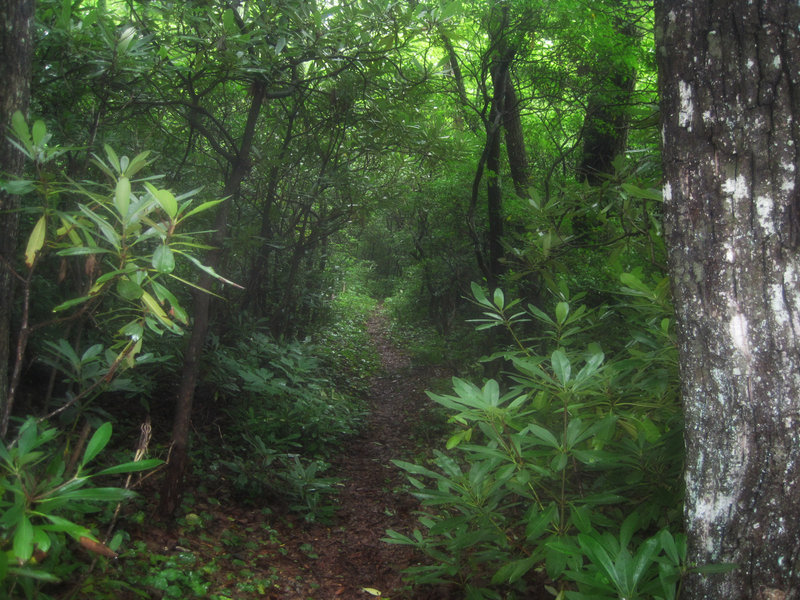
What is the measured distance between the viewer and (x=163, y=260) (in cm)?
167

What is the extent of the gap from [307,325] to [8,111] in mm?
7529

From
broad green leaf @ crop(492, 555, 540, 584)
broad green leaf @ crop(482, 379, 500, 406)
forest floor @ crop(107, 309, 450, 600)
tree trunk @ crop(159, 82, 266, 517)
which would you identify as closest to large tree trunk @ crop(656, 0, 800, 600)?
broad green leaf @ crop(492, 555, 540, 584)

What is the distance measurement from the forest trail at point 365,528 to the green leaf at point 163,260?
183cm

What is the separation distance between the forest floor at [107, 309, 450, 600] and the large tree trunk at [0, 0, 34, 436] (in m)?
1.46

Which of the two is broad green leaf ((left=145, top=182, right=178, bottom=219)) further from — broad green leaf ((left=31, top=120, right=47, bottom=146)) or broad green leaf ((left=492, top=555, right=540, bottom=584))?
broad green leaf ((left=492, top=555, right=540, bottom=584))

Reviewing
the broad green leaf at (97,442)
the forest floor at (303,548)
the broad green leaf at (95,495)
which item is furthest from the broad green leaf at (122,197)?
the forest floor at (303,548)

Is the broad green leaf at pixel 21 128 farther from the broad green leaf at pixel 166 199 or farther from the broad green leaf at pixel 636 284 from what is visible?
the broad green leaf at pixel 636 284

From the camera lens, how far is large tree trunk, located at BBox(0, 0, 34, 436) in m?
1.91

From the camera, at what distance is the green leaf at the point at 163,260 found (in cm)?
165

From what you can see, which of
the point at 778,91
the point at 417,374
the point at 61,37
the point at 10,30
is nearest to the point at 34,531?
the point at 10,30

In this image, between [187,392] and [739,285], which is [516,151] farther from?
[739,285]

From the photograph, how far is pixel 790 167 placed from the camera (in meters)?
1.43

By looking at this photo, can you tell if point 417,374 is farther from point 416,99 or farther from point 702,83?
point 702,83

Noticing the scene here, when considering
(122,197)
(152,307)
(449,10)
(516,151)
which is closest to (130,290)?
(152,307)
